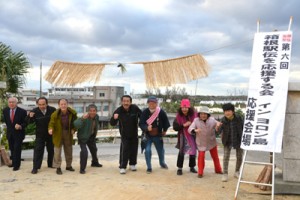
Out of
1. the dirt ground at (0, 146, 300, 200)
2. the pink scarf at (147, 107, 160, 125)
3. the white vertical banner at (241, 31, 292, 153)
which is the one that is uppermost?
the white vertical banner at (241, 31, 292, 153)

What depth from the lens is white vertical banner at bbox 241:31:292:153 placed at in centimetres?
466

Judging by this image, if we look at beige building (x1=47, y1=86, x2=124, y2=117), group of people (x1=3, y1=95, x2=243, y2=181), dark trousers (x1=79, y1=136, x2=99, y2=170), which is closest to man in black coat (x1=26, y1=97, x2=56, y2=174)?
group of people (x1=3, y1=95, x2=243, y2=181)

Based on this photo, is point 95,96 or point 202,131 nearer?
point 202,131

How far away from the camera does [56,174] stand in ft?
20.3

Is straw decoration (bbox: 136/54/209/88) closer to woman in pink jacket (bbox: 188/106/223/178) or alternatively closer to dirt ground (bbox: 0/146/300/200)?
woman in pink jacket (bbox: 188/106/223/178)

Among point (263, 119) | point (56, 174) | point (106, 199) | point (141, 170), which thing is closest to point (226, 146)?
point (263, 119)

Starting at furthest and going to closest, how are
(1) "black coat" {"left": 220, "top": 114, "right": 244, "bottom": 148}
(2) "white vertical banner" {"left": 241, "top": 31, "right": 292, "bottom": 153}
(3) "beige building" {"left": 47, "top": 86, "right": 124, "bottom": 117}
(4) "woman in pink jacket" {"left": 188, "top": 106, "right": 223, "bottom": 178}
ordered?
1. (3) "beige building" {"left": 47, "top": 86, "right": 124, "bottom": 117}
2. (4) "woman in pink jacket" {"left": 188, "top": 106, "right": 223, "bottom": 178}
3. (1) "black coat" {"left": 220, "top": 114, "right": 244, "bottom": 148}
4. (2) "white vertical banner" {"left": 241, "top": 31, "right": 292, "bottom": 153}

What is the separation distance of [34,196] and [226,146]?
10.6ft

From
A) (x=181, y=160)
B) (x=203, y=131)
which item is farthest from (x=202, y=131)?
(x=181, y=160)

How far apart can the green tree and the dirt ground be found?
2364 mm

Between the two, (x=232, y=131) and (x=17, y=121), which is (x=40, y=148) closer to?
(x=17, y=121)

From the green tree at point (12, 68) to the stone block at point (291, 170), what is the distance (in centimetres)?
628

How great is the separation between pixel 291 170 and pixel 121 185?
2628 mm

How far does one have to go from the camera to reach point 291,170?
495cm
